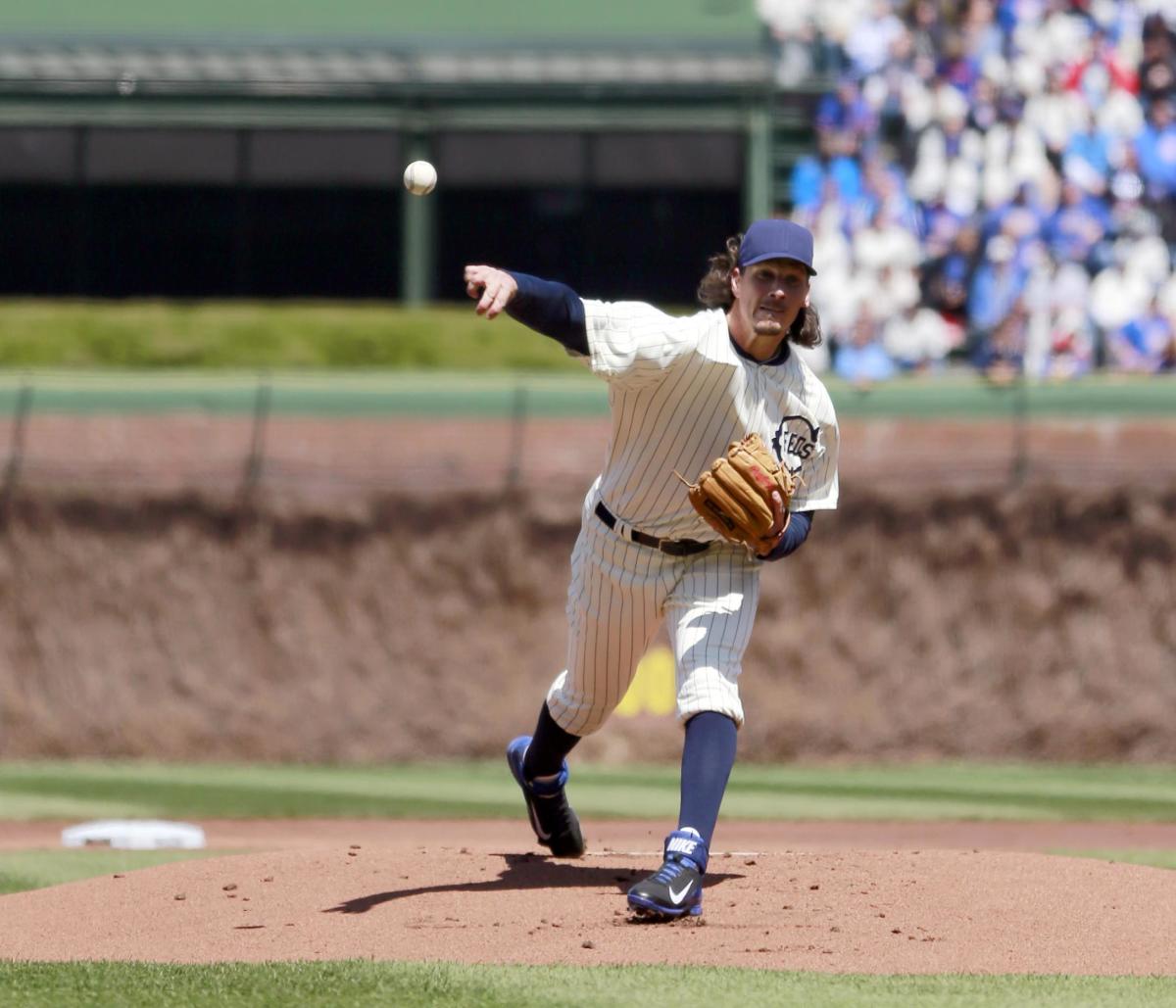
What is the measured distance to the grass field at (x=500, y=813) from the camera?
4.06 metres

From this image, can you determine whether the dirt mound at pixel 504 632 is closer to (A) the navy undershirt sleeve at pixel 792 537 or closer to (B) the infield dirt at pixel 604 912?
(B) the infield dirt at pixel 604 912

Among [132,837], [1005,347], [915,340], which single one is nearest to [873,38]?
[915,340]

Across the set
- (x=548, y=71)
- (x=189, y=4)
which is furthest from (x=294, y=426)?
(x=189, y=4)

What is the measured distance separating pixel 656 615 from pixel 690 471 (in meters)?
0.41

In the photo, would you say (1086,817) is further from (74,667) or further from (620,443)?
(74,667)

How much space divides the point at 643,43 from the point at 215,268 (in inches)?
155

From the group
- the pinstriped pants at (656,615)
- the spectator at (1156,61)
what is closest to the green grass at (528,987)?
the pinstriped pants at (656,615)

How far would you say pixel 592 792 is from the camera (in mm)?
10281

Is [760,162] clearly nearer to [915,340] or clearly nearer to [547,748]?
[915,340]

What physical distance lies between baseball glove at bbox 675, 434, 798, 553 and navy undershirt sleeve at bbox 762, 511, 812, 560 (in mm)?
89

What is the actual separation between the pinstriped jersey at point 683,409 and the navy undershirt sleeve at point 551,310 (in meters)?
0.04

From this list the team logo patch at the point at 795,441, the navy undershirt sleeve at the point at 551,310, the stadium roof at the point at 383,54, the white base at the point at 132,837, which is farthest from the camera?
the stadium roof at the point at 383,54

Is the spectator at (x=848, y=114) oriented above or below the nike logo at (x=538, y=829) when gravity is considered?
above

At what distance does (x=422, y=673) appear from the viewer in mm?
11664
